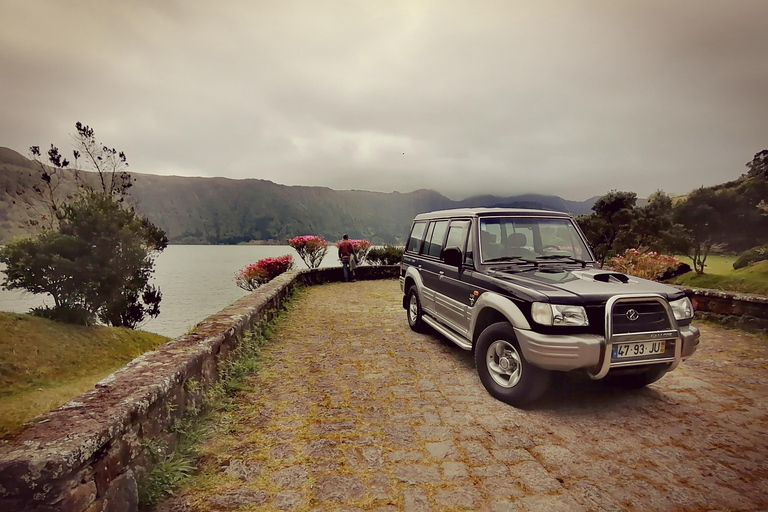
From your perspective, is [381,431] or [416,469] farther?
[381,431]

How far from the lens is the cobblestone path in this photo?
2389mm

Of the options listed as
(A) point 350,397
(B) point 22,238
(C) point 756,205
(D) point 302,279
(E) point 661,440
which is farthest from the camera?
(B) point 22,238

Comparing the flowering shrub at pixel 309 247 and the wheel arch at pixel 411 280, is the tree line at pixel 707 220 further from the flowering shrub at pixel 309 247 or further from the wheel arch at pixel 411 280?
the wheel arch at pixel 411 280

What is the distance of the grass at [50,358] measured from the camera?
1552 cm

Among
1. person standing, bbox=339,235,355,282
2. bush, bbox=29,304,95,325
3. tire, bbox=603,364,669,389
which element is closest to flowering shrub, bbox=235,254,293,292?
person standing, bbox=339,235,355,282

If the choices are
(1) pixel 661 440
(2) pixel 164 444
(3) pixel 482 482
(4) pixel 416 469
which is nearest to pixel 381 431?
(4) pixel 416 469

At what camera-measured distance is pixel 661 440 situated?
3096mm

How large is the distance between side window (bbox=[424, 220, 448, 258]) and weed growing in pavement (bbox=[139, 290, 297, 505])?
2.97 metres

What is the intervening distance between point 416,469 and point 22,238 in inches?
1500

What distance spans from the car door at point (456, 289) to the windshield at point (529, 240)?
31cm

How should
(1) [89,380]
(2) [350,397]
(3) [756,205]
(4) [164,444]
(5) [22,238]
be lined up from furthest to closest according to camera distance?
1. (5) [22,238]
2. (3) [756,205]
3. (1) [89,380]
4. (2) [350,397]
5. (4) [164,444]

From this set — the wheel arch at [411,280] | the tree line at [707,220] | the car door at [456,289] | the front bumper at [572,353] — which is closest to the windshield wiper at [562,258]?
the car door at [456,289]

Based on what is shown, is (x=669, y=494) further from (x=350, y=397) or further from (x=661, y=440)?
(x=350, y=397)

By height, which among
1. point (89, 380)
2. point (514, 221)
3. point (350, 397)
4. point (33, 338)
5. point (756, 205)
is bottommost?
point (89, 380)
